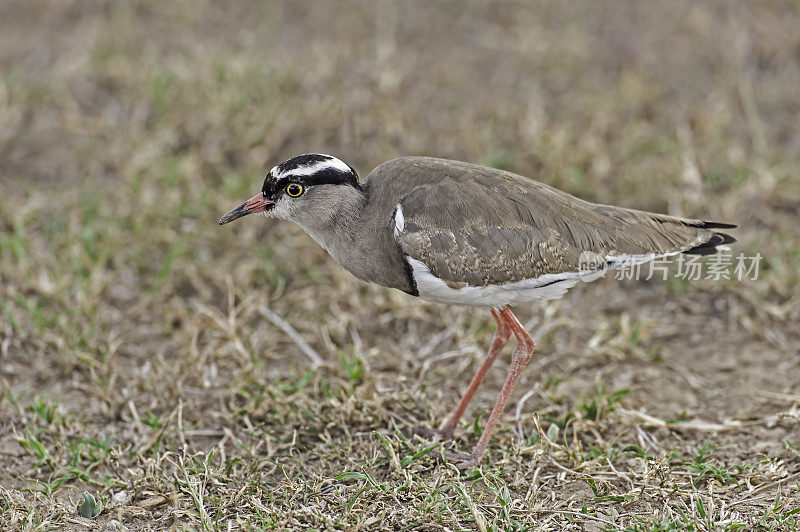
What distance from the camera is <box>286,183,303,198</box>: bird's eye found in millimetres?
4727

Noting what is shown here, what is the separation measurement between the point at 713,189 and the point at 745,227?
0.46 meters

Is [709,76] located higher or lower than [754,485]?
higher

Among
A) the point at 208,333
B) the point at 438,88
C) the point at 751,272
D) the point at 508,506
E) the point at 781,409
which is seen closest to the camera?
the point at 508,506

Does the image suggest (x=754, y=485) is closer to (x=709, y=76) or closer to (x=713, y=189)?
(x=713, y=189)

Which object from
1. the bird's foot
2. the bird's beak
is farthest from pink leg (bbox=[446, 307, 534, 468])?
the bird's beak

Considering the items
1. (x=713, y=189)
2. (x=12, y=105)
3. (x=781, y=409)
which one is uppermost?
(x=12, y=105)

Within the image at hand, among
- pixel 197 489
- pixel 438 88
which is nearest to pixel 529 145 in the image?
pixel 438 88

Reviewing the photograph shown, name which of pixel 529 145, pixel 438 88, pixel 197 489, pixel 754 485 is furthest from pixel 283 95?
pixel 754 485

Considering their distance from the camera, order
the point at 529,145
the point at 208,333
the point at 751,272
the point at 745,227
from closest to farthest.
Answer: the point at 208,333
the point at 751,272
the point at 745,227
the point at 529,145

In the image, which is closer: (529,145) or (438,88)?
(529,145)

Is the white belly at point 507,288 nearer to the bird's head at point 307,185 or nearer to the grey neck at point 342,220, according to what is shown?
the grey neck at point 342,220

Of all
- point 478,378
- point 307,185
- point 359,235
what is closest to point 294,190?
point 307,185

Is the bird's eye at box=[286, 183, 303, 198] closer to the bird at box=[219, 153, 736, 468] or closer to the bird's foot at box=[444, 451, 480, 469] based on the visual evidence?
the bird at box=[219, 153, 736, 468]

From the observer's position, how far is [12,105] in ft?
24.0
